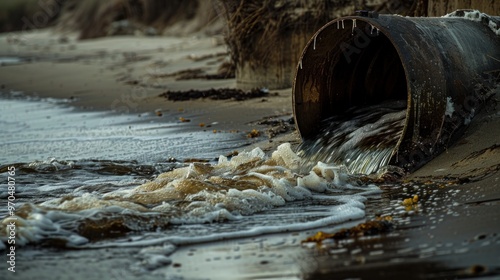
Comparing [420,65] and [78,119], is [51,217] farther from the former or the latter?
[78,119]

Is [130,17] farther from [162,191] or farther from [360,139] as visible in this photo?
[162,191]

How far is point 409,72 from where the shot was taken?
215 inches

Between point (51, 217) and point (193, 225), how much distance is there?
73 centimetres

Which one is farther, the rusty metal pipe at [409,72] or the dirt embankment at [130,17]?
the dirt embankment at [130,17]

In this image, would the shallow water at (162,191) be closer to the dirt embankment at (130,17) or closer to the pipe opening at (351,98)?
the pipe opening at (351,98)

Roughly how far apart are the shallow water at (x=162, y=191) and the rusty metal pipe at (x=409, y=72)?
1.87 feet

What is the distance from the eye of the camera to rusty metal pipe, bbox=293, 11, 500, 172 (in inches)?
219

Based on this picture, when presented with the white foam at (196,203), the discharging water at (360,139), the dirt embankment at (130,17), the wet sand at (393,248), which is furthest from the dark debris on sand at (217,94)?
the dirt embankment at (130,17)

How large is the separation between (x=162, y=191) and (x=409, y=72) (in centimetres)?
167

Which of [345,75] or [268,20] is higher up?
[268,20]

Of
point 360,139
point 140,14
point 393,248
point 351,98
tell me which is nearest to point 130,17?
point 140,14

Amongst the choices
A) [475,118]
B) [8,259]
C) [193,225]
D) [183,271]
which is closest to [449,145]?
[475,118]

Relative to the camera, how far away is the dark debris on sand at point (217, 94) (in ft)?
30.6

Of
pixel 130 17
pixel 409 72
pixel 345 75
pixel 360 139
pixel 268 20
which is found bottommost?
pixel 360 139
